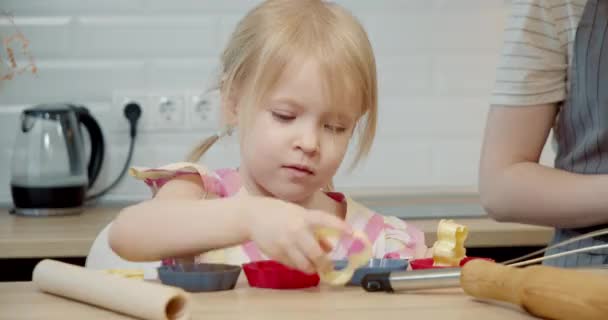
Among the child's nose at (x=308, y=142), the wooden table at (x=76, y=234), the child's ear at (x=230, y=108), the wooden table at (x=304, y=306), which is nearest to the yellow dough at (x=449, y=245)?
the wooden table at (x=304, y=306)

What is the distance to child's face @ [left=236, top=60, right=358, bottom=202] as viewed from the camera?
1.30 meters

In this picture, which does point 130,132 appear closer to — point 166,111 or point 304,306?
point 166,111

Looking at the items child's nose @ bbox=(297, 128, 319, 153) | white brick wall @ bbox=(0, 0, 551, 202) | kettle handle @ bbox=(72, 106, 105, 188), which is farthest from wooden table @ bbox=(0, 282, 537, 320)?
white brick wall @ bbox=(0, 0, 551, 202)

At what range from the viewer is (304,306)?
3.25 ft

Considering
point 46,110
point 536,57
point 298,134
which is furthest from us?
point 46,110

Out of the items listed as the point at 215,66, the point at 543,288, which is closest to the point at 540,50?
the point at 543,288

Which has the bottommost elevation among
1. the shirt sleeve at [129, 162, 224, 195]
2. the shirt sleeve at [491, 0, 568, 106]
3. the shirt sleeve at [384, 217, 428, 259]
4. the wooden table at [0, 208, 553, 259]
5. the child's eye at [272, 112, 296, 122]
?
the wooden table at [0, 208, 553, 259]

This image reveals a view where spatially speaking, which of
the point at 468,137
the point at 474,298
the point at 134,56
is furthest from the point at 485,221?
the point at 474,298

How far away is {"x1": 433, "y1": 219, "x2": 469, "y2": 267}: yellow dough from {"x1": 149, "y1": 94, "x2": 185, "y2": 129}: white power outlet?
5.02 feet

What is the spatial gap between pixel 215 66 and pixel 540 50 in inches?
47.4

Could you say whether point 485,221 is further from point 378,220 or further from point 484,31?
point 378,220

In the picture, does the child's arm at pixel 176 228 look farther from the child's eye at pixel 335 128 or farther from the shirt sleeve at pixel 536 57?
the shirt sleeve at pixel 536 57

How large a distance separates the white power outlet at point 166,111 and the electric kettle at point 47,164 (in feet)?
0.79

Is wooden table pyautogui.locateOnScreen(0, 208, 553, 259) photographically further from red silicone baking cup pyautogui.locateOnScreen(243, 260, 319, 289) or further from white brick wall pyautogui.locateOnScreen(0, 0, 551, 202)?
red silicone baking cup pyautogui.locateOnScreen(243, 260, 319, 289)
